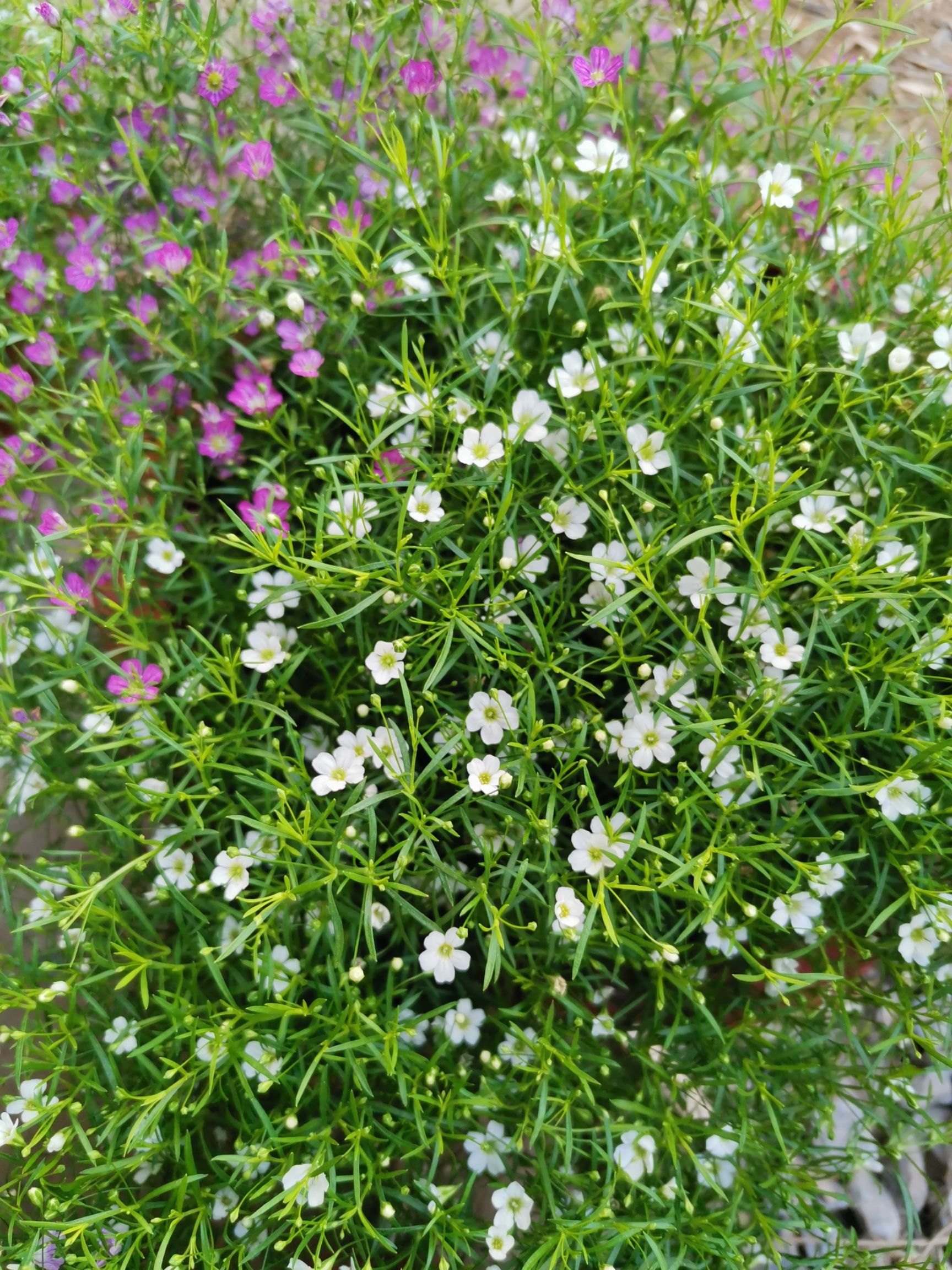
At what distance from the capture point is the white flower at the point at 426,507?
1355mm

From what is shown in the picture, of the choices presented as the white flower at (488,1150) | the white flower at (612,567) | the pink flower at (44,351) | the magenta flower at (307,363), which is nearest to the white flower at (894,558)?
the white flower at (612,567)

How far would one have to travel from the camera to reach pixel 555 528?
1.39m

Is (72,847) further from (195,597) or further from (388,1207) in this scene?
(388,1207)

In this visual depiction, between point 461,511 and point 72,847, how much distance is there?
3.33ft

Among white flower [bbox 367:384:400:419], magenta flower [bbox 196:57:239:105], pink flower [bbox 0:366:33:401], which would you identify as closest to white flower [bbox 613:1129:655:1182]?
white flower [bbox 367:384:400:419]

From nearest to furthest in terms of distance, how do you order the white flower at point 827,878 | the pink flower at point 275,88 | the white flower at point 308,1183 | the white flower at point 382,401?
1. the white flower at point 308,1183
2. the white flower at point 827,878
3. the white flower at point 382,401
4. the pink flower at point 275,88

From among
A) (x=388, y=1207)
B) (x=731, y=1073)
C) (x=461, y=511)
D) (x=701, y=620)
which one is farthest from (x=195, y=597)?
(x=731, y=1073)

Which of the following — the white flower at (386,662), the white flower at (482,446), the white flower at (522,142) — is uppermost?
the white flower at (522,142)

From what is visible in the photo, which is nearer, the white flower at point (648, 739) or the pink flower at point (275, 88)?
the white flower at point (648, 739)

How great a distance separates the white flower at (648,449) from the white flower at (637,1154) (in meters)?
0.99

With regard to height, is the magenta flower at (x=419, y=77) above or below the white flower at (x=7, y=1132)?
above

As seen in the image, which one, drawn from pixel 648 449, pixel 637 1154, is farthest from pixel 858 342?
pixel 637 1154

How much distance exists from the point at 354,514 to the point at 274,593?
18 centimetres

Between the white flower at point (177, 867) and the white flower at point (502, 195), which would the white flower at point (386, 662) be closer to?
the white flower at point (177, 867)
